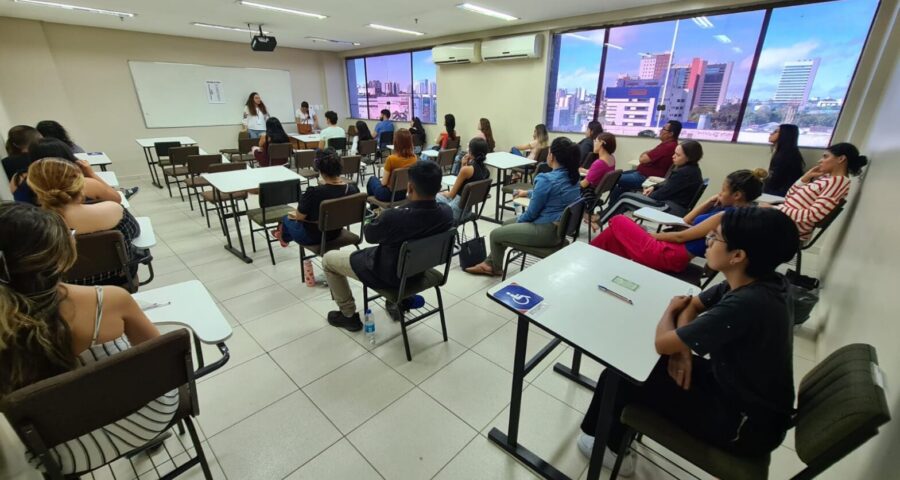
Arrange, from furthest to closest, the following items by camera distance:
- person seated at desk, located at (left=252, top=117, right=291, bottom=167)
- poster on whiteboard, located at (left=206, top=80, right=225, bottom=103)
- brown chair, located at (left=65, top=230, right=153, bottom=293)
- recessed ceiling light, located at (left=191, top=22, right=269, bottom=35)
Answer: poster on whiteboard, located at (left=206, top=80, right=225, bottom=103), recessed ceiling light, located at (left=191, top=22, right=269, bottom=35), person seated at desk, located at (left=252, top=117, right=291, bottom=167), brown chair, located at (left=65, top=230, right=153, bottom=293)

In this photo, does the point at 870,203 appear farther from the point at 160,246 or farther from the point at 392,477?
the point at 160,246

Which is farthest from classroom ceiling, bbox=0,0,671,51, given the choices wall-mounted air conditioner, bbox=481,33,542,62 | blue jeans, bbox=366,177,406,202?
blue jeans, bbox=366,177,406,202

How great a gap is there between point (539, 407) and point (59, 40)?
9.45 meters

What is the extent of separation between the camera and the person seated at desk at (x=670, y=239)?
226 centimetres

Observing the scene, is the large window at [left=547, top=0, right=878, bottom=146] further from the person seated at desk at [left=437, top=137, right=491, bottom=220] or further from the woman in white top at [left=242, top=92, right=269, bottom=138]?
the woman in white top at [left=242, top=92, right=269, bottom=138]

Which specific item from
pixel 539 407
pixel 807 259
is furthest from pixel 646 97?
pixel 539 407

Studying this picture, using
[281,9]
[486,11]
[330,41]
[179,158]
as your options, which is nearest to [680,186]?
[486,11]

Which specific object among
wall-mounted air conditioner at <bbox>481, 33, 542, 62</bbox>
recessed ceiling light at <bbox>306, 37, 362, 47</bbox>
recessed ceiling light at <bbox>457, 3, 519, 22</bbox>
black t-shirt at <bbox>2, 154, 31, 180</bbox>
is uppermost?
recessed ceiling light at <bbox>306, 37, 362, 47</bbox>

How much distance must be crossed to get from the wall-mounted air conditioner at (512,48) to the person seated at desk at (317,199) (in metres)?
4.60

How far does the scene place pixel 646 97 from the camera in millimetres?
5285

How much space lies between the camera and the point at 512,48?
6.19m

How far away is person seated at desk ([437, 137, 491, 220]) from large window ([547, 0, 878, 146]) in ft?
10.4

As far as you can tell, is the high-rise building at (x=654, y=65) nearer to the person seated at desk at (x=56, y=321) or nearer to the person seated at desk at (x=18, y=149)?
the person seated at desk at (x=56, y=321)

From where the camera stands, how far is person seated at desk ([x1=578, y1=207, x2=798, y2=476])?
1021 millimetres
